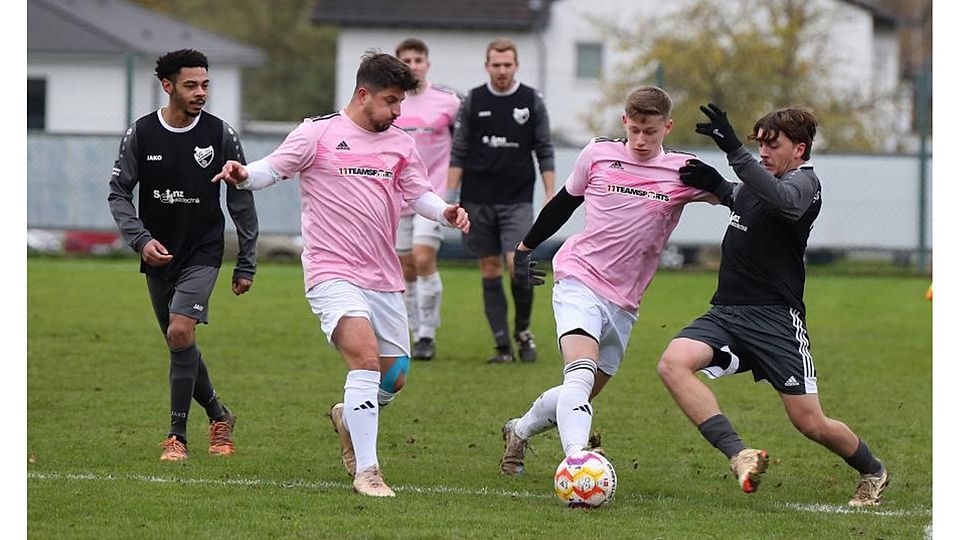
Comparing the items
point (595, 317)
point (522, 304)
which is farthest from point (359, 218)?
point (522, 304)

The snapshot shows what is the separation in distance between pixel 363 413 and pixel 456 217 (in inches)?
39.7

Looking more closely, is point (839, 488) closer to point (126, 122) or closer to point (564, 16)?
point (126, 122)

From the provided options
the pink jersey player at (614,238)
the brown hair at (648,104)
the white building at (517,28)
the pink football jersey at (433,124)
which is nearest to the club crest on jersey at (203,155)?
the pink jersey player at (614,238)

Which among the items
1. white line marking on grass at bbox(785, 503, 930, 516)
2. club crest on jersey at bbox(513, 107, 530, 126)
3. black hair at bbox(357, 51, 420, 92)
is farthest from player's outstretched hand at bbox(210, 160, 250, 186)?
club crest on jersey at bbox(513, 107, 530, 126)

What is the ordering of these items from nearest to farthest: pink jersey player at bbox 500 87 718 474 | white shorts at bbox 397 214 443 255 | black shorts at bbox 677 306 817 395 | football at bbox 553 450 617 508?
football at bbox 553 450 617 508, black shorts at bbox 677 306 817 395, pink jersey player at bbox 500 87 718 474, white shorts at bbox 397 214 443 255

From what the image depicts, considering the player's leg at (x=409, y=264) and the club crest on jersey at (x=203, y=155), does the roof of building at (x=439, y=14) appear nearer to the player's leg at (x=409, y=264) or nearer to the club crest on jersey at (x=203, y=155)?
the player's leg at (x=409, y=264)

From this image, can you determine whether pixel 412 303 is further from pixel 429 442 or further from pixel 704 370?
pixel 704 370

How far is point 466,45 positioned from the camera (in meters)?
38.8

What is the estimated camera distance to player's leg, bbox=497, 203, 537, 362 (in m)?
12.2

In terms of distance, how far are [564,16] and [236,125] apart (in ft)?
49.0

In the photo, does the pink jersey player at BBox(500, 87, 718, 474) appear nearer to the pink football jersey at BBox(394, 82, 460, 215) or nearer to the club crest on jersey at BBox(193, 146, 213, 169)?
the club crest on jersey at BBox(193, 146, 213, 169)

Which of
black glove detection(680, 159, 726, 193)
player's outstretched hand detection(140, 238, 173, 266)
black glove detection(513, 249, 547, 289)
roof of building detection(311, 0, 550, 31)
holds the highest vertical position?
roof of building detection(311, 0, 550, 31)

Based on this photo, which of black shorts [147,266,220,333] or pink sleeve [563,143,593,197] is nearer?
pink sleeve [563,143,593,197]

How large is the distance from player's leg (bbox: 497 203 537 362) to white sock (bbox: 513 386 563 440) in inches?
174
